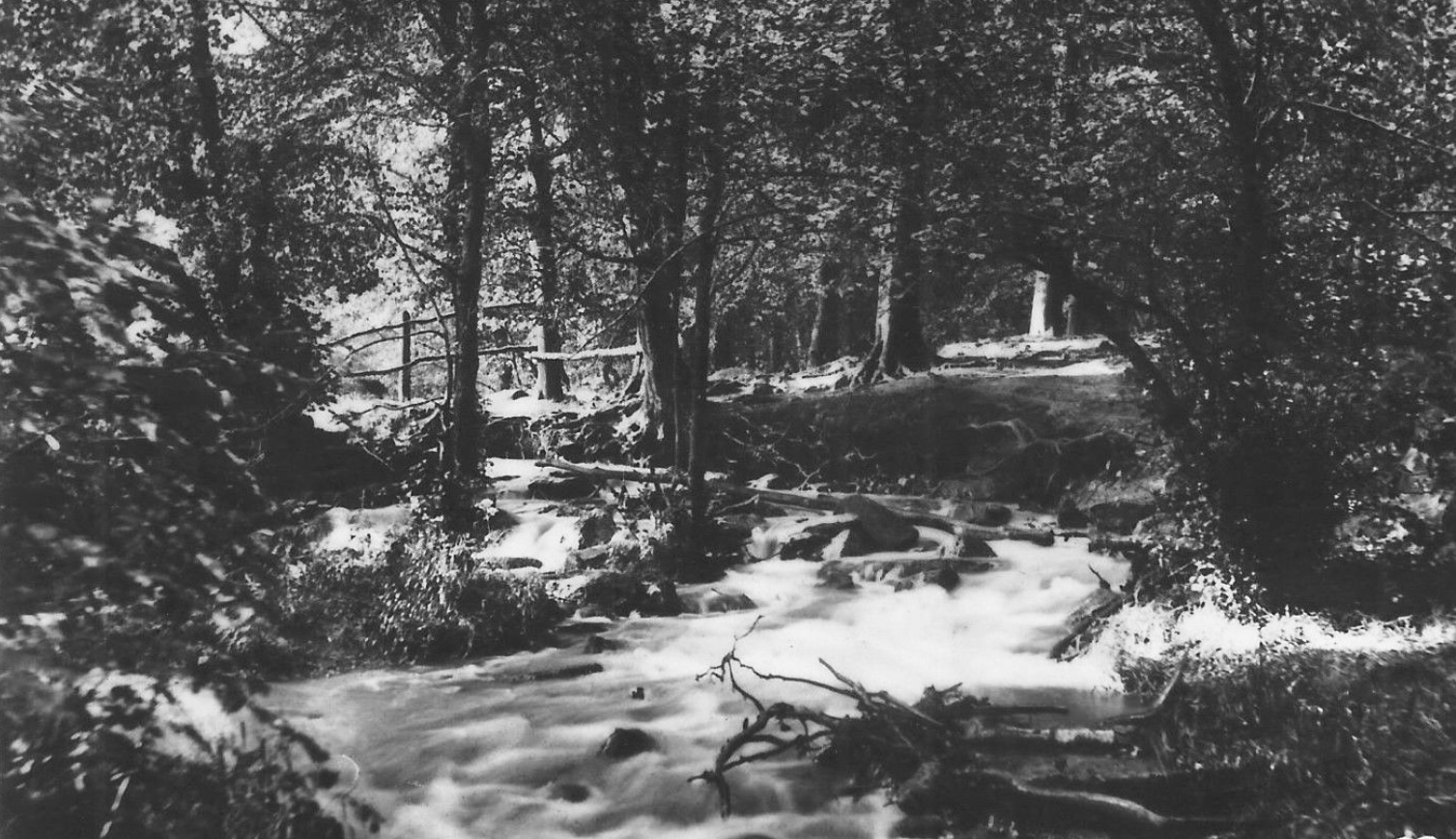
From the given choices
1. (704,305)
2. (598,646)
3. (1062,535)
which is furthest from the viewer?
(704,305)

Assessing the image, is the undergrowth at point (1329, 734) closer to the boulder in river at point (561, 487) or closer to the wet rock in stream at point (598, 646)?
the wet rock in stream at point (598, 646)

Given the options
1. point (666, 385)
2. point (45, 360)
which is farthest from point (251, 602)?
point (666, 385)

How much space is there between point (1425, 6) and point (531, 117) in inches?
Answer: 326

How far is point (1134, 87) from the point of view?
8.19m

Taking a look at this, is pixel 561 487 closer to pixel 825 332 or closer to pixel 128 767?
pixel 825 332

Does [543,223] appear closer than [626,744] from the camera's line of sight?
No

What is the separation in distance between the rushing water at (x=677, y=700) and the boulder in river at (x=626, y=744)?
56 millimetres

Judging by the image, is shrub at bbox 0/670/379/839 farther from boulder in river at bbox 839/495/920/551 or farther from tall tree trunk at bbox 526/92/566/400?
tall tree trunk at bbox 526/92/566/400

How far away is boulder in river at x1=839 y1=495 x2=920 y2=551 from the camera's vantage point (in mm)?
11281

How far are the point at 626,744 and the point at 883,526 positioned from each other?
5649 millimetres

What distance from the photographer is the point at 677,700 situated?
7.32m

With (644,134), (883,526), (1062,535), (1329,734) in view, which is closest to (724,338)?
(883,526)

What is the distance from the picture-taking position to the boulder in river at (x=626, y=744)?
6.39m

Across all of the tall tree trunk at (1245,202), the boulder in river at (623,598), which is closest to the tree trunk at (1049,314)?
the boulder in river at (623,598)
